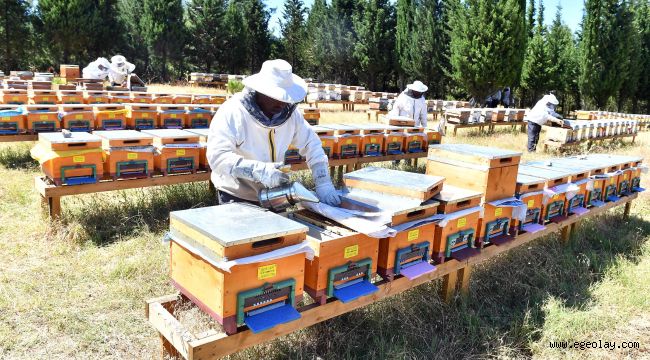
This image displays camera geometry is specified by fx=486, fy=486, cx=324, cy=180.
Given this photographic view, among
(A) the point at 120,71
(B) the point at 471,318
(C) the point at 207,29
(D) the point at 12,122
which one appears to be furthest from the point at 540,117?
(C) the point at 207,29

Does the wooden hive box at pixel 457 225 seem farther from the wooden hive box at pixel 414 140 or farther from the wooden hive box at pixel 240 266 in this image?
the wooden hive box at pixel 414 140

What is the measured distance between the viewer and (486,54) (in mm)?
20438

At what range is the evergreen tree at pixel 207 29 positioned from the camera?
31.9 m

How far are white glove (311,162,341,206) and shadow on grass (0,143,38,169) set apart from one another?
20.1ft

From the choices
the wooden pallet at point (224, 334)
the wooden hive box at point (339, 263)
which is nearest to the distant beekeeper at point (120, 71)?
the wooden pallet at point (224, 334)

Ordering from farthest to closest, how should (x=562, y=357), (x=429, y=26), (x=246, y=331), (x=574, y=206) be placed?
(x=429, y=26), (x=574, y=206), (x=562, y=357), (x=246, y=331)

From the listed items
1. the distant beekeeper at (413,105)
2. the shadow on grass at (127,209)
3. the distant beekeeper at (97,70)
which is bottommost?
the shadow on grass at (127,209)

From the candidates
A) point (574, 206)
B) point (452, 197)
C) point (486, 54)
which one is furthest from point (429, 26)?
point (452, 197)

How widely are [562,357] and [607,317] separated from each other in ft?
2.66

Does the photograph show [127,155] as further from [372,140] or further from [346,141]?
[372,140]

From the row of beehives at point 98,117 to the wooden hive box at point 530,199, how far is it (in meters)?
5.84

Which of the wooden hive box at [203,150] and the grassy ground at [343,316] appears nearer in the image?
the grassy ground at [343,316]

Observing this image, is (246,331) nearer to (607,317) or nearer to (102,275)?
(102,275)

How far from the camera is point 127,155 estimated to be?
512 centimetres
